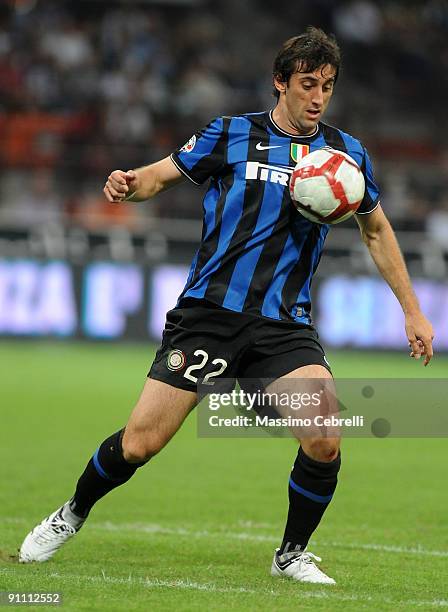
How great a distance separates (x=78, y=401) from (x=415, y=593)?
8246 millimetres

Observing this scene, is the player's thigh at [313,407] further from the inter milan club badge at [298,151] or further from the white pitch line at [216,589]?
the inter milan club badge at [298,151]

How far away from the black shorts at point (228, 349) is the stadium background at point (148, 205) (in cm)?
218

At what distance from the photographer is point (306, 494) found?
5.24 m

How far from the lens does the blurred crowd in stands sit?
19.8 m

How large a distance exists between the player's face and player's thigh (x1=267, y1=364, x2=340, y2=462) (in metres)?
1.10

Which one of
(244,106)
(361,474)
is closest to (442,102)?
(244,106)

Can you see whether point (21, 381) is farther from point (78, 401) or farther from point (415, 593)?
point (415, 593)

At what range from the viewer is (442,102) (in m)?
23.1

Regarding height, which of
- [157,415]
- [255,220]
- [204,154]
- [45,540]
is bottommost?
[45,540]

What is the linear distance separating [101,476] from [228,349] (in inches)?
33.1

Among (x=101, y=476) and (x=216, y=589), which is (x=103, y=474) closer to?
(x=101, y=476)

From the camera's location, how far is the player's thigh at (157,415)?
5.23 meters

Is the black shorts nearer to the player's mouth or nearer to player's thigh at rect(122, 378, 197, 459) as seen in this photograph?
player's thigh at rect(122, 378, 197, 459)

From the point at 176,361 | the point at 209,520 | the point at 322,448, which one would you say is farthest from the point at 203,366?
the point at 209,520
